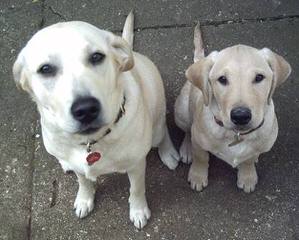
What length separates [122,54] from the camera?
289cm

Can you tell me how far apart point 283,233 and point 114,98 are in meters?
1.65

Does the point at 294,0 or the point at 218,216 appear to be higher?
the point at 294,0

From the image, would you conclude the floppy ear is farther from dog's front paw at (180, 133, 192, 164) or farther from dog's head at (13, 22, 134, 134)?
dog's front paw at (180, 133, 192, 164)

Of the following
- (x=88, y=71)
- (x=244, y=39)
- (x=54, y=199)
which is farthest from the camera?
(x=244, y=39)

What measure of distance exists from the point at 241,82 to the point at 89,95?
92 cm

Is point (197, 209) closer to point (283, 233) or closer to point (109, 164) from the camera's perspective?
point (283, 233)

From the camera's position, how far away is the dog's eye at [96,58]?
8.81ft

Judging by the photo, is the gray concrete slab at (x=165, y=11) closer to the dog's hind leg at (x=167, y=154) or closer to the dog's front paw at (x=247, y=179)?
the dog's hind leg at (x=167, y=154)

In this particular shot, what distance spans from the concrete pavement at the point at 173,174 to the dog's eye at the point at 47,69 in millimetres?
1468

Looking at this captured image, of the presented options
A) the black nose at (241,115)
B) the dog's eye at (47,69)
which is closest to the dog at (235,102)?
the black nose at (241,115)

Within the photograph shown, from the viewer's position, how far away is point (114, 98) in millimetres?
2809

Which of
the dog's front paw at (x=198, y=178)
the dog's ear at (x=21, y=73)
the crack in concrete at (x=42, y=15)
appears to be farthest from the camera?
the crack in concrete at (x=42, y=15)

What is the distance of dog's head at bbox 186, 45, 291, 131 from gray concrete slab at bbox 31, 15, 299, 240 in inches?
34.4

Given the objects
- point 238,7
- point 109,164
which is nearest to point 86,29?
point 109,164
